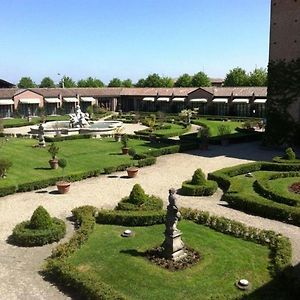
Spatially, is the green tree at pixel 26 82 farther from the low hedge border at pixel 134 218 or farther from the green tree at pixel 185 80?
the low hedge border at pixel 134 218

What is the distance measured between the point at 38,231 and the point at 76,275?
443 cm

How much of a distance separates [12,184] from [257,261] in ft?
51.4

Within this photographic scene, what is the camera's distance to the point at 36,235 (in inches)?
659

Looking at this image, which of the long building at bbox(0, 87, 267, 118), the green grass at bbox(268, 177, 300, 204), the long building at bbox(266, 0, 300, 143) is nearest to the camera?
the green grass at bbox(268, 177, 300, 204)

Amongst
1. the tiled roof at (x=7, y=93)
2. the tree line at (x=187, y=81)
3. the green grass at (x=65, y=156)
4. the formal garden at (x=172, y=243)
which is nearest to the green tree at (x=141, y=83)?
the tree line at (x=187, y=81)

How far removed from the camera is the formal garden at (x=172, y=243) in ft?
42.4

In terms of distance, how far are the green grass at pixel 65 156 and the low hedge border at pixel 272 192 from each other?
1164cm

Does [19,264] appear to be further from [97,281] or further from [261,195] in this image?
[261,195]

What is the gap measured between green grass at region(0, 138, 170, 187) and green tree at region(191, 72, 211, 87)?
6469 cm

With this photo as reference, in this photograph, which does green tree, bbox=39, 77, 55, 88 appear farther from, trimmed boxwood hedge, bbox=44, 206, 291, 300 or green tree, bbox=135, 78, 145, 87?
trimmed boxwood hedge, bbox=44, 206, 291, 300

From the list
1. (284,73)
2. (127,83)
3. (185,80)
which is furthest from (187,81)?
(284,73)

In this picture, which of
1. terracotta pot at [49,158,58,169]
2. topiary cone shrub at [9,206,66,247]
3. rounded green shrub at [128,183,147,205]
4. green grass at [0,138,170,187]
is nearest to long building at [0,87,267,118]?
green grass at [0,138,170,187]

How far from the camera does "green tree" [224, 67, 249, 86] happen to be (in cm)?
9894

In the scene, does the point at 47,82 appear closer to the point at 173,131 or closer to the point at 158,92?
the point at 158,92
